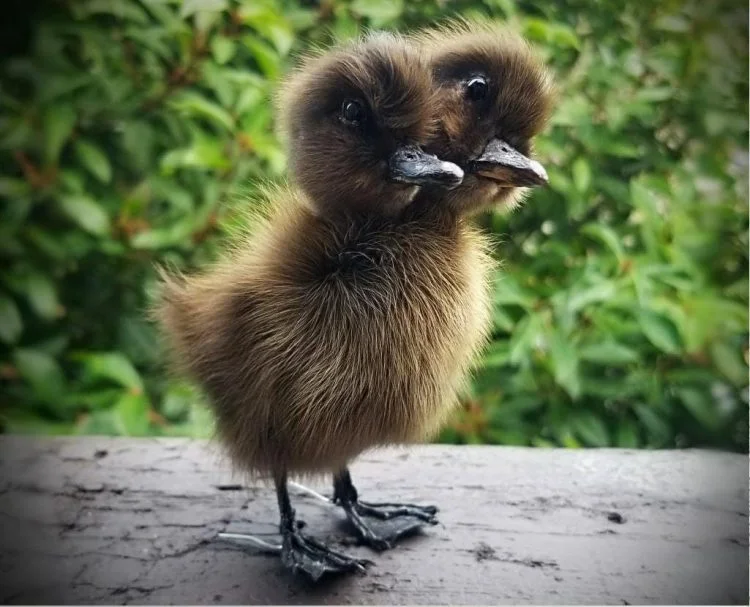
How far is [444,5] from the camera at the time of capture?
3.19 feet

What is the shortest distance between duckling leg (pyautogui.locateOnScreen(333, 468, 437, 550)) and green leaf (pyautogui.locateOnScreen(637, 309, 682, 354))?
468 millimetres

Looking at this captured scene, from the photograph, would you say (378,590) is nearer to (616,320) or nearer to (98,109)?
(616,320)

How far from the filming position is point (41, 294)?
3.67 ft

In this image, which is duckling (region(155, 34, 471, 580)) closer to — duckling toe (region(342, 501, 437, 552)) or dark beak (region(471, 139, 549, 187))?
dark beak (region(471, 139, 549, 187))

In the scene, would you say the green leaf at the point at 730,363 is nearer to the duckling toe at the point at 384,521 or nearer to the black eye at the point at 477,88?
the duckling toe at the point at 384,521

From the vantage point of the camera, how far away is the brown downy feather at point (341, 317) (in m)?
0.72

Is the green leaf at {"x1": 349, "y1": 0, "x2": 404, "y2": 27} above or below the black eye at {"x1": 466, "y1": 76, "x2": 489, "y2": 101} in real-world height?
above

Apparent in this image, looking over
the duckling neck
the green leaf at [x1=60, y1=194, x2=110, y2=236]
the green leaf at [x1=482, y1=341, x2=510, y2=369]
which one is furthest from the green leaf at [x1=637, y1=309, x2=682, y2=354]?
the green leaf at [x1=60, y1=194, x2=110, y2=236]

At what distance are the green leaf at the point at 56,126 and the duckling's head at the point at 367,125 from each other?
0.46m

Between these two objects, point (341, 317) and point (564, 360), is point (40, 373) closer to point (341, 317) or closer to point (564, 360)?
point (341, 317)

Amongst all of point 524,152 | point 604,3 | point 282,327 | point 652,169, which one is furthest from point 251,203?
point 652,169

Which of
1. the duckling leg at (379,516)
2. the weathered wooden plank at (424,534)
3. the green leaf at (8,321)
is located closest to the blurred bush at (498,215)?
the green leaf at (8,321)

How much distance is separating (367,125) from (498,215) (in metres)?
0.44

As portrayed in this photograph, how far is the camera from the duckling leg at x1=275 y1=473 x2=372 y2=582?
81cm
